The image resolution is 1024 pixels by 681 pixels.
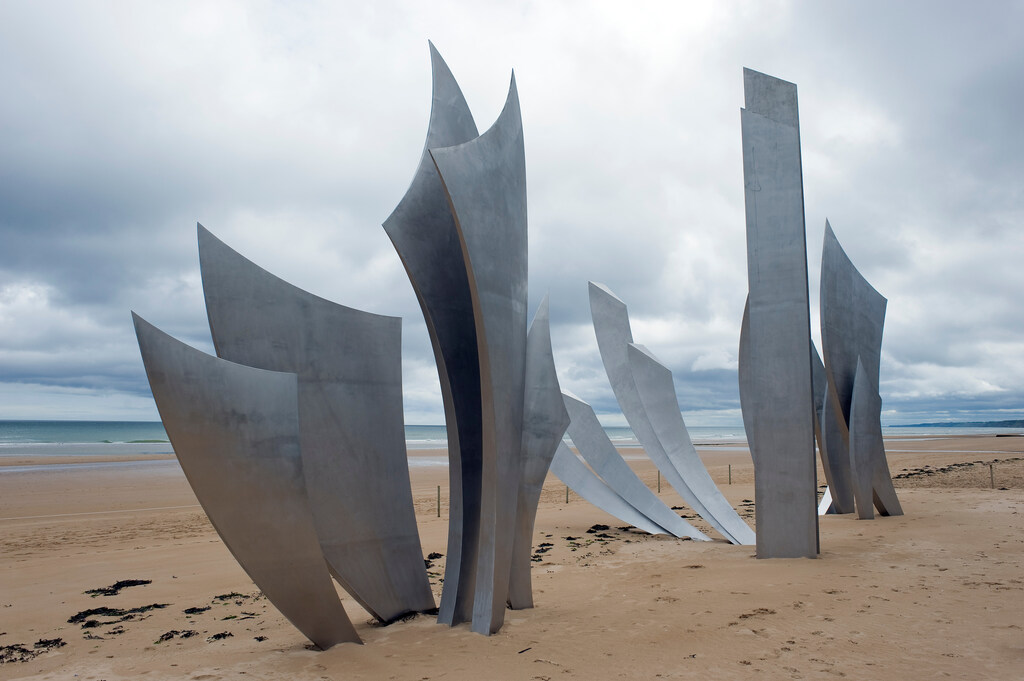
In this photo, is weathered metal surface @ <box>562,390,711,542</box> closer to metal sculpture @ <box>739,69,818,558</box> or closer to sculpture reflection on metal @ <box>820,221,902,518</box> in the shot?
metal sculpture @ <box>739,69,818,558</box>

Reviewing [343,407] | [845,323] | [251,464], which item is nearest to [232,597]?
[343,407]

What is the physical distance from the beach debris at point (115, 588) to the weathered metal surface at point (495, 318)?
527 centimetres

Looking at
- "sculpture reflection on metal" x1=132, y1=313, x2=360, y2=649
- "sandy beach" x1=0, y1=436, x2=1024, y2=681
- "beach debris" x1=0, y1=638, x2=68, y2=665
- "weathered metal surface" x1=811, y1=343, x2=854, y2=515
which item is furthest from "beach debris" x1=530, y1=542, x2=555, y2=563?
"beach debris" x1=0, y1=638, x2=68, y2=665

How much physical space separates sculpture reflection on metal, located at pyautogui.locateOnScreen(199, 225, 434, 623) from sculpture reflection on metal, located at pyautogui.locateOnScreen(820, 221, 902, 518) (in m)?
7.73

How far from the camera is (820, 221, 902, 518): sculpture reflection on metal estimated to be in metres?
11.0

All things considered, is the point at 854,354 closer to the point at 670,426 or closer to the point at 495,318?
the point at 670,426

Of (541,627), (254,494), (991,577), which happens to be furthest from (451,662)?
(991,577)

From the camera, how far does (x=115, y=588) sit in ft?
27.7

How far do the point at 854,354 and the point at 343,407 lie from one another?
9.13 meters

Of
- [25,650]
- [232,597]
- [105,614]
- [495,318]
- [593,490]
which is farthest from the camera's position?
[593,490]

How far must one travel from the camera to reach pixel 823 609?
6125mm

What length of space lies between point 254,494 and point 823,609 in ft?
16.6

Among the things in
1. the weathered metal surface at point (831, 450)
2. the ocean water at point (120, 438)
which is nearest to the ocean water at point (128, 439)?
the ocean water at point (120, 438)

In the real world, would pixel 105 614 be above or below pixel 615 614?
below
